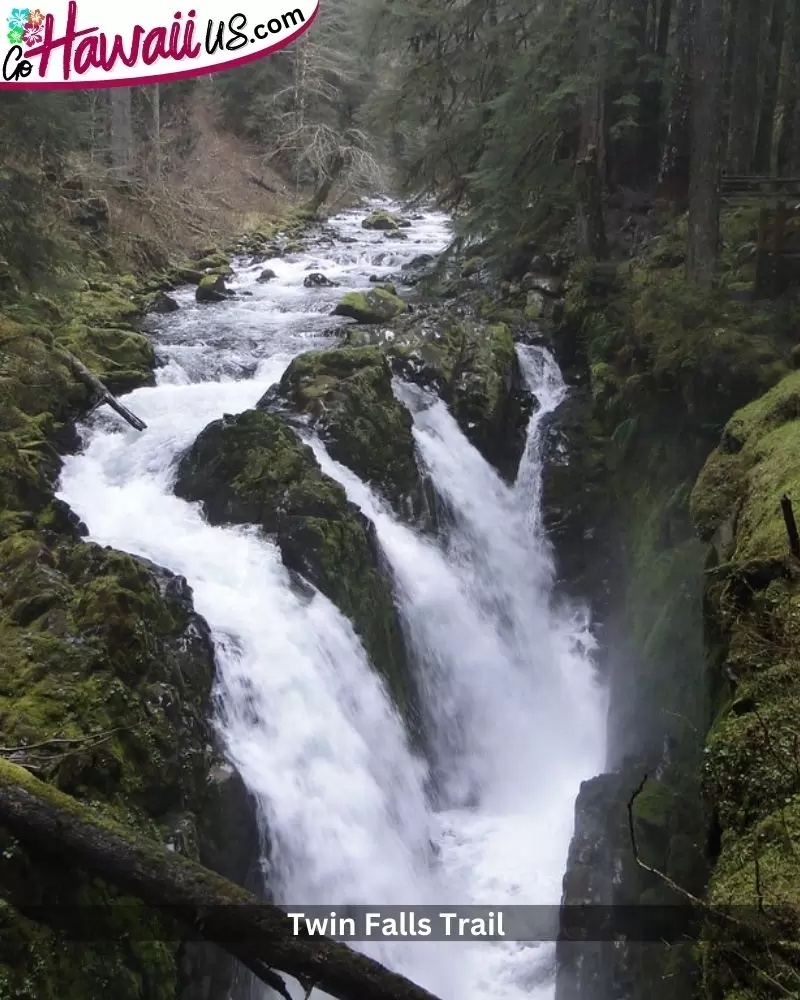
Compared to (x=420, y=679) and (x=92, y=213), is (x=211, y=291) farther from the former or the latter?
(x=420, y=679)

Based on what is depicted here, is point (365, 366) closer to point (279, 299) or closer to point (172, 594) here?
point (172, 594)

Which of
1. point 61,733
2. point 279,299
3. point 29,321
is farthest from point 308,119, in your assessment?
point 61,733

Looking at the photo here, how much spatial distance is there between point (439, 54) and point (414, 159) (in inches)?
72.8

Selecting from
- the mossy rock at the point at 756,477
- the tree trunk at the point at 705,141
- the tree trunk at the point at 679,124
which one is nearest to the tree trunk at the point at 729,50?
the tree trunk at the point at 679,124

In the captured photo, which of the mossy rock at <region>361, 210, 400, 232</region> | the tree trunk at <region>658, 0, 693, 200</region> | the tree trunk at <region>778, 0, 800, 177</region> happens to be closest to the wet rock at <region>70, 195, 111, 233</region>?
the mossy rock at <region>361, 210, 400, 232</region>

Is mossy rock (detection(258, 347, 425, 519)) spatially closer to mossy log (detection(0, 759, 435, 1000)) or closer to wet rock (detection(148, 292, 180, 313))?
wet rock (detection(148, 292, 180, 313))

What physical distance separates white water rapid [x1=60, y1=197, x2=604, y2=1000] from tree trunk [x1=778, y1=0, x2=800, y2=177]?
5.71 meters

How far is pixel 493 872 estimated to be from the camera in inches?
314

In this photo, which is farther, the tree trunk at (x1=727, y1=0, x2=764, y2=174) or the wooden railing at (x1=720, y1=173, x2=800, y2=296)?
the tree trunk at (x1=727, y1=0, x2=764, y2=174)

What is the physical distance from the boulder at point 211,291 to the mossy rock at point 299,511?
27.7 feet

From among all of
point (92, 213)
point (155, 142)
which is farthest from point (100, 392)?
point (155, 142)

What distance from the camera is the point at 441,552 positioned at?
1098cm

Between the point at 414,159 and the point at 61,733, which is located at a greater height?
the point at 414,159

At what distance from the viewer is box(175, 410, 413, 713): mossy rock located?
351 inches
